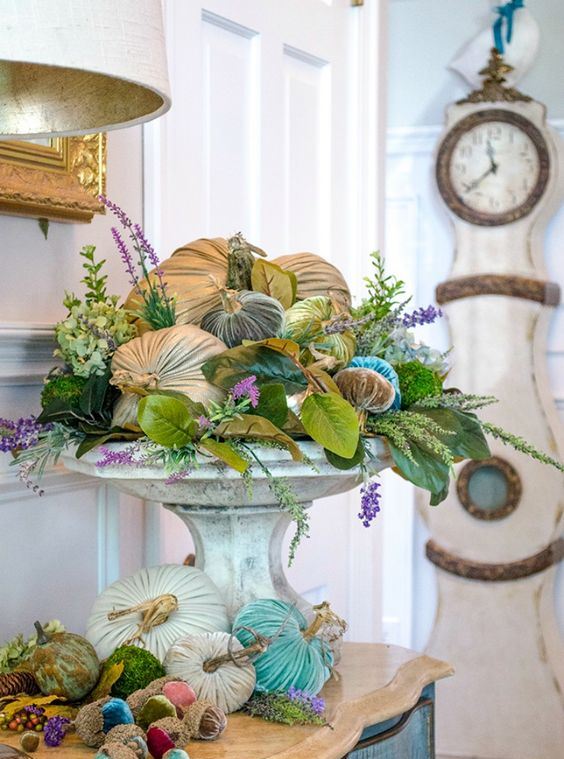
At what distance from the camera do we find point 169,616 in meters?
1.08

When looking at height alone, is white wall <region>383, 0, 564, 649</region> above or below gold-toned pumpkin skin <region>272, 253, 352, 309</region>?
above

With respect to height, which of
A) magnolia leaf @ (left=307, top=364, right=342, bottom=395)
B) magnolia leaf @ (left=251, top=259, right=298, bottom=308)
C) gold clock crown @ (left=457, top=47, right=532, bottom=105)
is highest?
gold clock crown @ (left=457, top=47, right=532, bottom=105)

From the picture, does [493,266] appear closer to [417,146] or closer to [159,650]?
[417,146]

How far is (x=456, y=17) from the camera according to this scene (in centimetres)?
347

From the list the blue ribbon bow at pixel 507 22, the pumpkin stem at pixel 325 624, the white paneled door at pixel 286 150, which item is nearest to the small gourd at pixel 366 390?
the pumpkin stem at pixel 325 624

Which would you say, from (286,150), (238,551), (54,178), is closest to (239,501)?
(238,551)

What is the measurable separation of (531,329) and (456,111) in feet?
2.29

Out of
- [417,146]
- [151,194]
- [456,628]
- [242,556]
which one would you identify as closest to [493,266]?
[417,146]

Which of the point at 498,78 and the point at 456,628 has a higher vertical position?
the point at 498,78

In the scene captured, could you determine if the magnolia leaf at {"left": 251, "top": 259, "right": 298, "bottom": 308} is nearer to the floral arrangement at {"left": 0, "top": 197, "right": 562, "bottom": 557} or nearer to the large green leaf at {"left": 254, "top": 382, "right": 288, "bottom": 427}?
the floral arrangement at {"left": 0, "top": 197, "right": 562, "bottom": 557}

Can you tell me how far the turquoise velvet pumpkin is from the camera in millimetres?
1136

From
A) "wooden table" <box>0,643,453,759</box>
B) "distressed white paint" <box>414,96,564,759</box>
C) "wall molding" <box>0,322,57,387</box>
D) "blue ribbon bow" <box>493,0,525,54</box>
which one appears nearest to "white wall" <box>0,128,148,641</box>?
"wall molding" <box>0,322,57,387</box>

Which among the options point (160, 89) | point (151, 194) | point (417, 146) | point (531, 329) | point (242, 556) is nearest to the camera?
point (160, 89)

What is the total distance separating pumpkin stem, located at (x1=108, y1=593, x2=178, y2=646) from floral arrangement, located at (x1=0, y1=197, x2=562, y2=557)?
135mm
